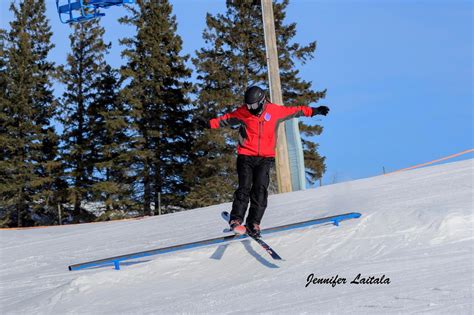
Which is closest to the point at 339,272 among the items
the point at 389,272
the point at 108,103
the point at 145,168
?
the point at 389,272

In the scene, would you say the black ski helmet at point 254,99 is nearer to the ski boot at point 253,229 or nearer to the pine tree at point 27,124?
the ski boot at point 253,229

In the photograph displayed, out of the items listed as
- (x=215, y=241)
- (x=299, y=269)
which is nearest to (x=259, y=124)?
(x=215, y=241)

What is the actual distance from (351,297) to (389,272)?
64cm

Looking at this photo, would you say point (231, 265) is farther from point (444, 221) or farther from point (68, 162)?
point (68, 162)

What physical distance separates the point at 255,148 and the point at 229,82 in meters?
22.6

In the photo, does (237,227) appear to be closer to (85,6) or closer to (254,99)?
(254,99)

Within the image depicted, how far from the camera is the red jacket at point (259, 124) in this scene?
21.2 feet

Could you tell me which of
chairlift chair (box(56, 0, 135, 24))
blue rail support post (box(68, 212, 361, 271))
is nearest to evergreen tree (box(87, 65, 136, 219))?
chairlift chair (box(56, 0, 135, 24))

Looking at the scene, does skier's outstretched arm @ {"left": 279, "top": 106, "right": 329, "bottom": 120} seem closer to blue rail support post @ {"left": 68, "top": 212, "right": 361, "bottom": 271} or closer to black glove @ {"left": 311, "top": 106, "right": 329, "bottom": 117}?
black glove @ {"left": 311, "top": 106, "right": 329, "bottom": 117}

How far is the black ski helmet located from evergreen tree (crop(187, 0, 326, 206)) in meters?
20.4

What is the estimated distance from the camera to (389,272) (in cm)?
498

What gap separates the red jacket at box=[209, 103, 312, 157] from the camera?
6457mm

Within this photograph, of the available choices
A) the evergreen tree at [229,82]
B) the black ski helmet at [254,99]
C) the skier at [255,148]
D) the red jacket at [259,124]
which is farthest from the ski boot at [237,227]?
the evergreen tree at [229,82]

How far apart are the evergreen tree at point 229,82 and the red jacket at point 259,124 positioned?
2022 cm
